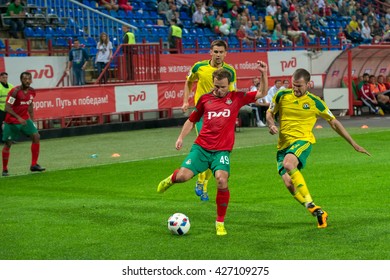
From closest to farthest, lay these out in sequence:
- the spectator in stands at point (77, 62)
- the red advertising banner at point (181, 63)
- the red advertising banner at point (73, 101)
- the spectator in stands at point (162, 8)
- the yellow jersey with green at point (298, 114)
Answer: the yellow jersey with green at point (298, 114)
the red advertising banner at point (73, 101)
the spectator in stands at point (77, 62)
the red advertising banner at point (181, 63)
the spectator in stands at point (162, 8)

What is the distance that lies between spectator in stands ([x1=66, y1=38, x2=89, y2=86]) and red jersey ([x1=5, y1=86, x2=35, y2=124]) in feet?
33.4

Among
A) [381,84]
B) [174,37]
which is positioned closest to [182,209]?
[174,37]

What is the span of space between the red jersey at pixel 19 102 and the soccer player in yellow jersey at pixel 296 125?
8549 millimetres

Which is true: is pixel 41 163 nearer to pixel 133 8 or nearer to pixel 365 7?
pixel 133 8

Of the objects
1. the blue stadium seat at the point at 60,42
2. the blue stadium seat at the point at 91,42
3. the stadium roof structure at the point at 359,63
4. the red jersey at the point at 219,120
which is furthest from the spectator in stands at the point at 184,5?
the red jersey at the point at 219,120

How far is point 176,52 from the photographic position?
34.6 metres

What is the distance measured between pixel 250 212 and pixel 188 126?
1872 millimetres

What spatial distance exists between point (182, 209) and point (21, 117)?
23.4 ft

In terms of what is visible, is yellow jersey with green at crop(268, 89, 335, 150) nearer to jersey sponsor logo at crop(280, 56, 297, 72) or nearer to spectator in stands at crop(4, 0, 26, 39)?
spectator in stands at crop(4, 0, 26, 39)

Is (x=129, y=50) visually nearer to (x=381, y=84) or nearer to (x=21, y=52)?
(x=21, y=52)

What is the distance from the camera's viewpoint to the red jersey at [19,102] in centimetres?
1962

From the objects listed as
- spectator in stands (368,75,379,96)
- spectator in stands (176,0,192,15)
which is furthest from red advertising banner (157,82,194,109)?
spectator in stands (176,0,192,15)

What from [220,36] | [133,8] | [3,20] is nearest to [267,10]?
[220,36]

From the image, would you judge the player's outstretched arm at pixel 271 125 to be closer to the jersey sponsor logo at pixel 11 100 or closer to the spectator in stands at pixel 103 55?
the jersey sponsor logo at pixel 11 100
